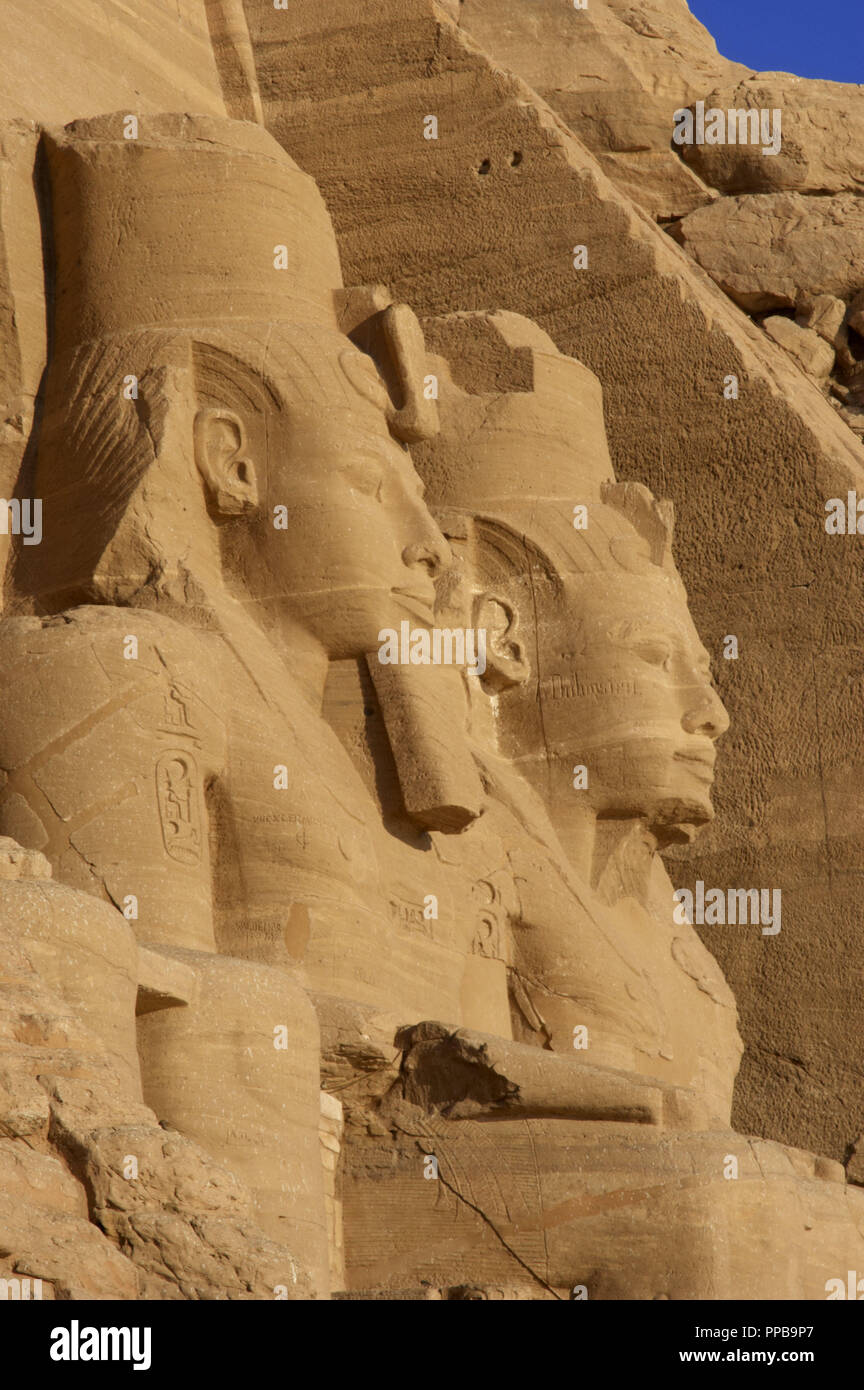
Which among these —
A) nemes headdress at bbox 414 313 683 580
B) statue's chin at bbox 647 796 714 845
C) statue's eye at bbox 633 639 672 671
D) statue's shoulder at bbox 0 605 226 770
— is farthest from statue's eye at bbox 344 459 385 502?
statue's chin at bbox 647 796 714 845

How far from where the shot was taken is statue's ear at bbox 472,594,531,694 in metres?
8.59

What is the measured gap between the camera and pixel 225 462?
24.4 ft

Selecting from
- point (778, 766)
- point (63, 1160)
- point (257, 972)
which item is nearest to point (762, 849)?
point (778, 766)

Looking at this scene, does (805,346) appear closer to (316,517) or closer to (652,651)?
(652,651)

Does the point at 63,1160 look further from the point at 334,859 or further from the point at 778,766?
the point at 778,766

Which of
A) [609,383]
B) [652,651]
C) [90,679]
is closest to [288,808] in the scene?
[90,679]

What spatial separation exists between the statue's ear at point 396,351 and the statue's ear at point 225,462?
655 mm

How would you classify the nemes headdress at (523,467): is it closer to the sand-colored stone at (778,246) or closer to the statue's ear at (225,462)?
the statue's ear at (225,462)

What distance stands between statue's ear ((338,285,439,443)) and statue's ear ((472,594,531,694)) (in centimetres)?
79

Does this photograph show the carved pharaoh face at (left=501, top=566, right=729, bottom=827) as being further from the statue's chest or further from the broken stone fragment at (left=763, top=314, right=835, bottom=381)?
the broken stone fragment at (left=763, top=314, right=835, bottom=381)

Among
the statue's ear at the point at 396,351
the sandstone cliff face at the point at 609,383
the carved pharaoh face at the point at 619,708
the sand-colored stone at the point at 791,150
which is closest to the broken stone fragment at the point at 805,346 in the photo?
the sandstone cliff face at the point at 609,383

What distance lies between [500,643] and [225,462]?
5.25ft
